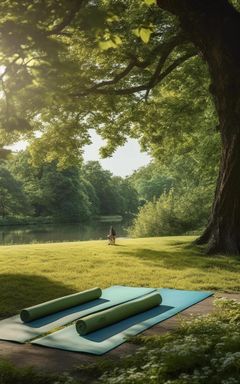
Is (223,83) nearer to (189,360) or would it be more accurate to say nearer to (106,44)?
(106,44)

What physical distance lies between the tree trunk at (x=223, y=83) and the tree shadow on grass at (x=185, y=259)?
0.79 meters

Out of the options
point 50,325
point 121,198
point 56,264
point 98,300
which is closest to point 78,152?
point 56,264

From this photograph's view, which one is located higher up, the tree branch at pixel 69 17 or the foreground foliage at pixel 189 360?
the tree branch at pixel 69 17

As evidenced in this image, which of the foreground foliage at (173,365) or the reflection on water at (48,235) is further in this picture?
the reflection on water at (48,235)

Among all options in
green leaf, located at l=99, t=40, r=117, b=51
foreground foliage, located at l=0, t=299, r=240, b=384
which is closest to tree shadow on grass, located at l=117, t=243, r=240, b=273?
foreground foliage, located at l=0, t=299, r=240, b=384

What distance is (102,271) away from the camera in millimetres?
13750

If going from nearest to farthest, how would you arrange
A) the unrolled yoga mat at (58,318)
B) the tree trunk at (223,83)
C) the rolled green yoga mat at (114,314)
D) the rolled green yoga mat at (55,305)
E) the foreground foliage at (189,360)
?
the foreground foliage at (189,360) → the rolled green yoga mat at (114,314) → the unrolled yoga mat at (58,318) → the rolled green yoga mat at (55,305) → the tree trunk at (223,83)

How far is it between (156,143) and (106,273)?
47.2 ft

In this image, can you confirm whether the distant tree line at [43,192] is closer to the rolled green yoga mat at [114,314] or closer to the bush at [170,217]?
the bush at [170,217]

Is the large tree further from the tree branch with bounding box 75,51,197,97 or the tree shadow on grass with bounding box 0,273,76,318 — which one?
the tree shadow on grass with bounding box 0,273,76,318

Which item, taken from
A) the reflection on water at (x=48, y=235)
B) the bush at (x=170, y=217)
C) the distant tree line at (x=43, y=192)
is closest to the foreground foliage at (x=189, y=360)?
the bush at (x=170, y=217)

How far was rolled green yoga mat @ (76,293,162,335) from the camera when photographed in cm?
775

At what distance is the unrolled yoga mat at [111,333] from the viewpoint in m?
7.13

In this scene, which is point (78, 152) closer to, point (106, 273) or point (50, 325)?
point (106, 273)
